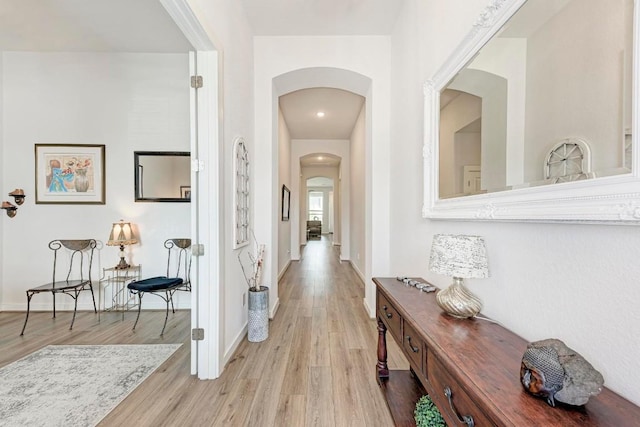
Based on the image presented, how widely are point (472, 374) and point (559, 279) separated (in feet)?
1.54

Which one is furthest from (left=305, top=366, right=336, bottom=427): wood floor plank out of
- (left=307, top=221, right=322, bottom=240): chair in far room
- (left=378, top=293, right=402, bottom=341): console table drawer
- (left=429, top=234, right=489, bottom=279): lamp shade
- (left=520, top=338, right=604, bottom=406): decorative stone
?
(left=307, top=221, right=322, bottom=240): chair in far room

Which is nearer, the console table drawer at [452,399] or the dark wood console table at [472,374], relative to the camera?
the dark wood console table at [472,374]

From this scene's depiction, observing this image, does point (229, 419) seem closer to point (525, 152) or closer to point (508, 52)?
point (525, 152)

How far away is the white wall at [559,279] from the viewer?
0.75 metres

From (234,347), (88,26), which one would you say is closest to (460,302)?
(234,347)

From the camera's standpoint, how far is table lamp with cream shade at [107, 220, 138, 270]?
129 inches

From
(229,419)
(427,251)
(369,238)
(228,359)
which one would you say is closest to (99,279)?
(228,359)

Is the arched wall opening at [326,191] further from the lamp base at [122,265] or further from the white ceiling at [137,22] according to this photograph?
the lamp base at [122,265]

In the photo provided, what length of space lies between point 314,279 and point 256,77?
3596 millimetres

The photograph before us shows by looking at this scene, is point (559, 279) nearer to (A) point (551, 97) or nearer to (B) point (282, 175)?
(A) point (551, 97)

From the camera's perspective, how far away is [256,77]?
324 centimetres

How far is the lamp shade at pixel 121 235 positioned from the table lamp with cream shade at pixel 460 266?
3.51 m

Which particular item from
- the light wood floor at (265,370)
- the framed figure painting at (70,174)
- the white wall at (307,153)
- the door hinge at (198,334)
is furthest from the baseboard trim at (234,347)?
the white wall at (307,153)

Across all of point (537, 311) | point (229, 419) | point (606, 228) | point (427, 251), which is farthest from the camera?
point (427, 251)
